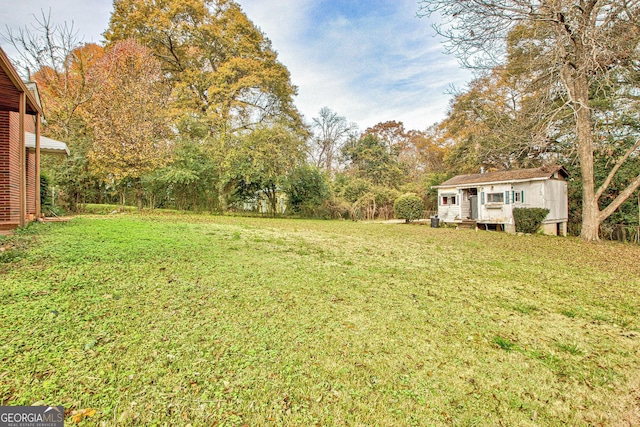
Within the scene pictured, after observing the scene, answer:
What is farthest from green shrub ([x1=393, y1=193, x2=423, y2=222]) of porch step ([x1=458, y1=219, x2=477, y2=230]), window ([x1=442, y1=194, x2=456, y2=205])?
porch step ([x1=458, y1=219, x2=477, y2=230])

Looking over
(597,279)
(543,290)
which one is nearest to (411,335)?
(543,290)

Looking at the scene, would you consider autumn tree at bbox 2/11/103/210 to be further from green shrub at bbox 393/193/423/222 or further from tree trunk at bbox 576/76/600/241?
tree trunk at bbox 576/76/600/241

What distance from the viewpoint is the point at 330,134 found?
1150 inches

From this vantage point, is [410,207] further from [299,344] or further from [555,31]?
[299,344]

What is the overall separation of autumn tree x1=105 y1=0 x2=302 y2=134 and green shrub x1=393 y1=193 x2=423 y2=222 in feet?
32.0

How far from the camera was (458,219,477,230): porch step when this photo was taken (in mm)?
15888

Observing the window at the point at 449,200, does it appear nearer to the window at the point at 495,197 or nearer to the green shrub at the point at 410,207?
the green shrub at the point at 410,207

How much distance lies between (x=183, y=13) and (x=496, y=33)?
16531 millimetres

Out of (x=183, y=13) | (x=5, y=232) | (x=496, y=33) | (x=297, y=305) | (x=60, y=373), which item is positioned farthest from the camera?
(x=183, y=13)

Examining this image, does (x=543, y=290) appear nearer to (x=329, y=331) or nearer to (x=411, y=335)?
(x=411, y=335)

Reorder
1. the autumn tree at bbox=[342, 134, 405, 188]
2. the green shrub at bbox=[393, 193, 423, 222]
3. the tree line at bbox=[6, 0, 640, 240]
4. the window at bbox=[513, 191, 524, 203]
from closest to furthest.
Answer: the tree line at bbox=[6, 0, 640, 240] → the window at bbox=[513, 191, 524, 203] → the green shrub at bbox=[393, 193, 423, 222] → the autumn tree at bbox=[342, 134, 405, 188]

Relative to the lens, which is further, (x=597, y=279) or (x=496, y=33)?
(x=496, y=33)

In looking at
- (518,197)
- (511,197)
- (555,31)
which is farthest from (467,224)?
(555,31)

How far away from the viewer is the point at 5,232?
18.6ft
